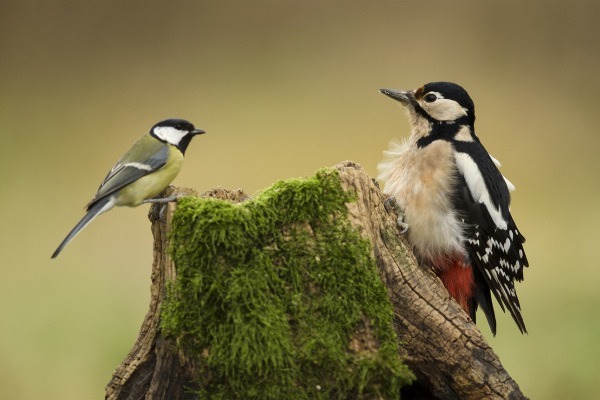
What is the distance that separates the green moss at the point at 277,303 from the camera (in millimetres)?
2432

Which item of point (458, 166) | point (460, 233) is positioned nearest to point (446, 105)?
point (458, 166)

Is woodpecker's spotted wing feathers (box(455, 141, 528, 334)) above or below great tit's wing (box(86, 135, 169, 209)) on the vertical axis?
above

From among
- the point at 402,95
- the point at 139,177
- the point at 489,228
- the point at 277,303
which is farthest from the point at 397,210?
the point at 139,177

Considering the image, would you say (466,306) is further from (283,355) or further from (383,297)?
(283,355)

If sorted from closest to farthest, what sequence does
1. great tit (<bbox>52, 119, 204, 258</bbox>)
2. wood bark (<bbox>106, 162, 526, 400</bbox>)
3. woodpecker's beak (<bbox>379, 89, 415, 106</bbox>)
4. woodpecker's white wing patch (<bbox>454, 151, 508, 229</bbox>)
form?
1. wood bark (<bbox>106, 162, 526, 400</bbox>)
2. great tit (<bbox>52, 119, 204, 258</bbox>)
3. woodpecker's white wing patch (<bbox>454, 151, 508, 229</bbox>)
4. woodpecker's beak (<bbox>379, 89, 415, 106</bbox>)

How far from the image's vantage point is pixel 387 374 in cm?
250

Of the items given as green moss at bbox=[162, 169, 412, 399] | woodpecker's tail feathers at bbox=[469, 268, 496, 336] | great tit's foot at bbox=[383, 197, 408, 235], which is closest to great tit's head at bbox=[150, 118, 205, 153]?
green moss at bbox=[162, 169, 412, 399]

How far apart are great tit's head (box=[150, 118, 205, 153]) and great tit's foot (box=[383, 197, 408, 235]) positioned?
2.98ft

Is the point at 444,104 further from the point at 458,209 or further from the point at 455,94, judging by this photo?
the point at 458,209

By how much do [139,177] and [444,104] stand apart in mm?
1575

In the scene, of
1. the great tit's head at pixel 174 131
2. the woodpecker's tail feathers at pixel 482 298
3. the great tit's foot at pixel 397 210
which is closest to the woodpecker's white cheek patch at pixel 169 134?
the great tit's head at pixel 174 131

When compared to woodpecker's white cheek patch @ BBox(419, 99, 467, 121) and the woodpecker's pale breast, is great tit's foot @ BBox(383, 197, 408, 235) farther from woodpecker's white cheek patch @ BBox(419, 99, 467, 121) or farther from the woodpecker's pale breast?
woodpecker's white cheek patch @ BBox(419, 99, 467, 121)

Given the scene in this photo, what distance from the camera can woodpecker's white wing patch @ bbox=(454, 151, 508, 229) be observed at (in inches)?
135

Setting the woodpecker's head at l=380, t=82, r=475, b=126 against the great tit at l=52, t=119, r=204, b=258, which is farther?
the woodpecker's head at l=380, t=82, r=475, b=126
